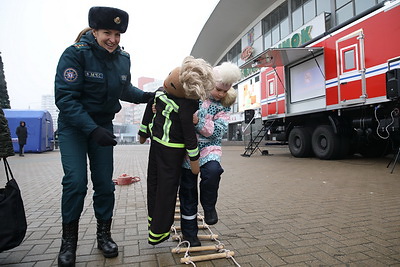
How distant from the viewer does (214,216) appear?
7.47ft

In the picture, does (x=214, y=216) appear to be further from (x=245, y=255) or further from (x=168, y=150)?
(x=168, y=150)

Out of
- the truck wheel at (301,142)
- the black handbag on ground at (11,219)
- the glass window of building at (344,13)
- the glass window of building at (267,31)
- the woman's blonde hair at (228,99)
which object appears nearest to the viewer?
the black handbag on ground at (11,219)

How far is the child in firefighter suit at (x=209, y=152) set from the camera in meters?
2.26

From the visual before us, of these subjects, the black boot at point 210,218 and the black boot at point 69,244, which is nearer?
the black boot at point 69,244

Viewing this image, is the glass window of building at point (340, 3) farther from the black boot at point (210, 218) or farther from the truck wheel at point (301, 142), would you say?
the black boot at point (210, 218)

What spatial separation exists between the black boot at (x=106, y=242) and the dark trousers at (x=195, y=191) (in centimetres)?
58

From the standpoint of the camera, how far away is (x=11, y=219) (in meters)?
1.92

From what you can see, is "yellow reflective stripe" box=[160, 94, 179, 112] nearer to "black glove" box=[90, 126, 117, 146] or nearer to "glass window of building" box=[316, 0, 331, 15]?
"black glove" box=[90, 126, 117, 146]

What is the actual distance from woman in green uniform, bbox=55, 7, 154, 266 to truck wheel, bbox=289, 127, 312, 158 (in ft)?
27.7

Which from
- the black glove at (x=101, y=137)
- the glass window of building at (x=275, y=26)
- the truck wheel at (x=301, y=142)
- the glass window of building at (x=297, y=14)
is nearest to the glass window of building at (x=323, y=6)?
the glass window of building at (x=297, y=14)

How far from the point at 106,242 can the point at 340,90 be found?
757cm

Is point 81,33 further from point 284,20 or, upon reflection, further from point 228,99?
point 284,20

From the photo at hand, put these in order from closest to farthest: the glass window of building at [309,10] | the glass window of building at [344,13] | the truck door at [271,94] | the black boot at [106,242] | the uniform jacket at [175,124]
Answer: the uniform jacket at [175,124] < the black boot at [106,242] < the truck door at [271,94] < the glass window of building at [344,13] < the glass window of building at [309,10]

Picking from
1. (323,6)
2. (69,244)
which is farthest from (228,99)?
(323,6)
